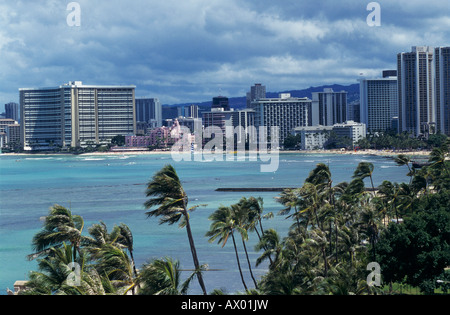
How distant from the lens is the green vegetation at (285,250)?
10.6 meters

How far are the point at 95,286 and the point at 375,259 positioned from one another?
35.0 feet

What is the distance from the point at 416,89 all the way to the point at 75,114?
9871cm

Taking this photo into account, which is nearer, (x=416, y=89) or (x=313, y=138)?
(x=416, y=89)

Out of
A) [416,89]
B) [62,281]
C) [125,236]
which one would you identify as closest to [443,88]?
[416,89]

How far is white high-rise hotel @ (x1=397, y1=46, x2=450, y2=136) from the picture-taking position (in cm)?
17762

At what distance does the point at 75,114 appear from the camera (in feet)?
595

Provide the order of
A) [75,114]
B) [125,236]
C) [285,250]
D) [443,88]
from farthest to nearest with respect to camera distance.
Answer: [75,114]
[443,88]
[285,250]
[125,236]

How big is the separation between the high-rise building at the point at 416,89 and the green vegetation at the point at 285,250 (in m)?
160

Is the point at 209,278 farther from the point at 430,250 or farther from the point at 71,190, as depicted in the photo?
the point at 71,190

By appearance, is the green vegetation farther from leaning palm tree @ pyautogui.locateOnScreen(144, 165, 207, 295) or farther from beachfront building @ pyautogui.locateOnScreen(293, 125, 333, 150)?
beachfront building @ pyautogui.locateOnScreen(293, 125, 333, 150)

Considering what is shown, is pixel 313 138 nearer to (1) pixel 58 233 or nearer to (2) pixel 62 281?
(1) pixel 58 233

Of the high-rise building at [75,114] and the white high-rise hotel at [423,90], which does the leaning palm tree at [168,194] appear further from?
the white high-rise hotel at [423,90]

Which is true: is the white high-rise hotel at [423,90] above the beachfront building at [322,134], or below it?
above

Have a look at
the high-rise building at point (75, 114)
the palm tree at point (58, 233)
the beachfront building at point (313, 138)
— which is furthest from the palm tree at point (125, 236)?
the beachfront building at point (313, 138)
